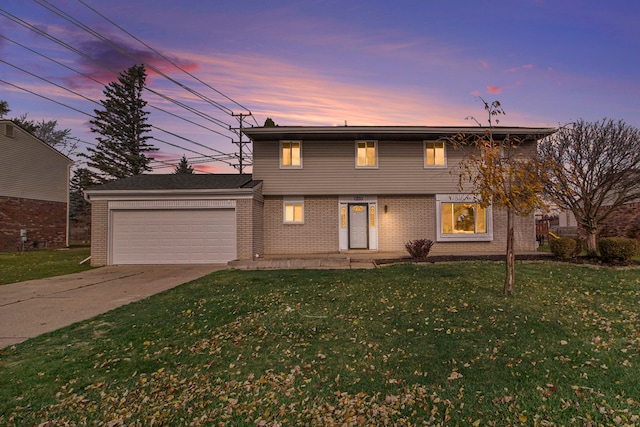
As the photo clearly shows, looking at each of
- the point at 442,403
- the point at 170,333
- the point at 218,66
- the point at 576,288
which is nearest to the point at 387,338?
the point at 442,403

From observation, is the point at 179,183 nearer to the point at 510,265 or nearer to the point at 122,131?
the point at 510,265

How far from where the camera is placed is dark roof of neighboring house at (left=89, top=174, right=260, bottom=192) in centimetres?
1306

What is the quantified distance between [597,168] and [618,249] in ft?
10.7

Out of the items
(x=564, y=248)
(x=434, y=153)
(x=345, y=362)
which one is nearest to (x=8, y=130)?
(x=434, y=153)

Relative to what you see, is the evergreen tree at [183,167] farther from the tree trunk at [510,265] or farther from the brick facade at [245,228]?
the tree trunk at [510,265]

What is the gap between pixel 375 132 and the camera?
13.6 m

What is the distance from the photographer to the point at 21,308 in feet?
21.9

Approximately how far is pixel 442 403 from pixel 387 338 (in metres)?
1.58

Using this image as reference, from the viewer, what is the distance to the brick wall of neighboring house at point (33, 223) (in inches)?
762

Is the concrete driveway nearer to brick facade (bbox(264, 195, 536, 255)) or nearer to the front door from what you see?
brick facade (bbox(264, 195, 536, 255))

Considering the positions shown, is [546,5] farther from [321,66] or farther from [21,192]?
[21,192]

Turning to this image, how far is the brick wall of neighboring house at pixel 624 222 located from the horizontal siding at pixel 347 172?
10.0 meters

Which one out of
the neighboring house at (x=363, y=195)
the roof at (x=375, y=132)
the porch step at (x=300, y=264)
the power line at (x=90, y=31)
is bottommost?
the porch step at (x=300, y=264)

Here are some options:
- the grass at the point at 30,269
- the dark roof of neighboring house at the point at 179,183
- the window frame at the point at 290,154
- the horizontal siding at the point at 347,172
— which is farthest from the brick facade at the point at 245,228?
the grass at the point at 30,269
